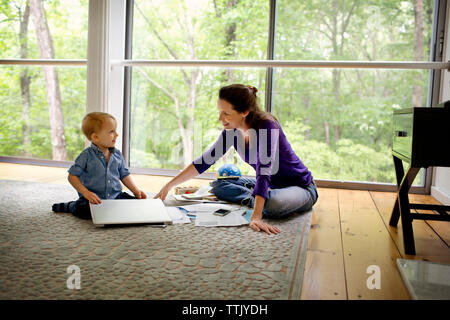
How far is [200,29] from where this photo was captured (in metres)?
3.00

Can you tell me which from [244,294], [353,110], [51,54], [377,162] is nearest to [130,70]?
[51,54]

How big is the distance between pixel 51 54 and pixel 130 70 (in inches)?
35.1

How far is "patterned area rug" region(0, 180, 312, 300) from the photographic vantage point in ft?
3.22

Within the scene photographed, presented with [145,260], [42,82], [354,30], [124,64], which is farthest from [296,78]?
[42,82]

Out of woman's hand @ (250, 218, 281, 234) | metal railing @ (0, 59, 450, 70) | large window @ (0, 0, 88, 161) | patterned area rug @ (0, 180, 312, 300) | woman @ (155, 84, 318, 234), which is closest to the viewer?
patterned area rug @ (0, 180, 312, 300)

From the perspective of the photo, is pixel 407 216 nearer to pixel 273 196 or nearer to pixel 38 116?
pixel 273 196

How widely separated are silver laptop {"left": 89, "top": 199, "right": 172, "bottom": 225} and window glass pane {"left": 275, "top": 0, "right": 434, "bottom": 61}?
5.27ft

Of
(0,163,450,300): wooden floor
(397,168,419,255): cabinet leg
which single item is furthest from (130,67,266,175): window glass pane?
(397,168,419,255): cabinet leg

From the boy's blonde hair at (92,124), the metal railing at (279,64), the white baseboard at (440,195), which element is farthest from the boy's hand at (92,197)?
the white baseboard at (440,195)

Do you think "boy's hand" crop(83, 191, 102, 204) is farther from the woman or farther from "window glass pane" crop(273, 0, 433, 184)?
"window glass pane" crop(273, 0, 433, 184)

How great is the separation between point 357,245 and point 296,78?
1.55m
